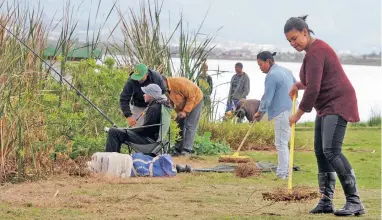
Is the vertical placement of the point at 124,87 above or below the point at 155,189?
above

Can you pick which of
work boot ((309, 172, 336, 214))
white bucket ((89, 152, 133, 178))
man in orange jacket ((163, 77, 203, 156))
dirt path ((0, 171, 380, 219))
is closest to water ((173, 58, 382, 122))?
man in orange jacket ((163, 77, 203, 156))

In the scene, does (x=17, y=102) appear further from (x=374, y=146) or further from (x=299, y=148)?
(x=374, y=146)

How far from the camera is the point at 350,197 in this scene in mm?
9016

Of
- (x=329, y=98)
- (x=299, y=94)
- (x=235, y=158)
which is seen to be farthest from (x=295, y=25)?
(x=299, y=94)

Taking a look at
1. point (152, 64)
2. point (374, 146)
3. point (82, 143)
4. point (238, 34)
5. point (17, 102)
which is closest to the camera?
point (17, 102)

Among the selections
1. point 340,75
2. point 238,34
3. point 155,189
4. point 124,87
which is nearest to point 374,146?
point 124,87

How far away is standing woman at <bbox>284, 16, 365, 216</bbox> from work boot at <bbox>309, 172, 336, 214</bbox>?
155mm

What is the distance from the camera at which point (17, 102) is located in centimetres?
1162

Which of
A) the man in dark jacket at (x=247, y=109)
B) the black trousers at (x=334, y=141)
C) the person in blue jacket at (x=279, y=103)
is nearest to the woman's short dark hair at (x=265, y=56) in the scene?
Answer: the person in blue jacket at (x=279, y=103)

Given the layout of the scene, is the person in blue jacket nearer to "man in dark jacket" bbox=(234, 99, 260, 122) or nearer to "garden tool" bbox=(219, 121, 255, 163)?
"garden tool" bbox=(219, 121, 255, 163)

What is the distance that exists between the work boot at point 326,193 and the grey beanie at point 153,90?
389cm

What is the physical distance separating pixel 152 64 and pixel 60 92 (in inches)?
100

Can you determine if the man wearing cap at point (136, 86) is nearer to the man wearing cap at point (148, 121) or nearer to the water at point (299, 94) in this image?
the man wearing cap at point (148, 121)

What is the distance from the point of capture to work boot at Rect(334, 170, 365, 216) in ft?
29.4
